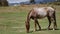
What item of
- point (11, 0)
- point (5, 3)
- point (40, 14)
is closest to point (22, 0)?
point (11, 0)

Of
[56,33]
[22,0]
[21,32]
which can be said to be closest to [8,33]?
[21,32]

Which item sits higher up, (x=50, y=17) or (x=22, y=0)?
(x=50, y=17)

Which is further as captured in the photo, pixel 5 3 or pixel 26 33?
pixel 5 3

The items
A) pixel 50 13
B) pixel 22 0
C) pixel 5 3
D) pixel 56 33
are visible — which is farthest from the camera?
pixel 22 0

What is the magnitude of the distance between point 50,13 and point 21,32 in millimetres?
2104

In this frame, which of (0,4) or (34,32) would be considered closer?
(34,32)

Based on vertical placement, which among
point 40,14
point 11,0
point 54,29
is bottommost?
point 11,0

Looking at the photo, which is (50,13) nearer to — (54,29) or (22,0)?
(54,29)

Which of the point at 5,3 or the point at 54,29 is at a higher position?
the point at 54,29

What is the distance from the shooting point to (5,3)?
3988cm

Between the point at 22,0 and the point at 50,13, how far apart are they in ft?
107

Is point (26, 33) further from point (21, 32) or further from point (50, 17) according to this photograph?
point (50, 17)

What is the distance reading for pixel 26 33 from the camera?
13.8 meters

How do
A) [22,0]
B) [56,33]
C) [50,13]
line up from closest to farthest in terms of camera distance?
[56,33] → [50,13] → [22,0]
